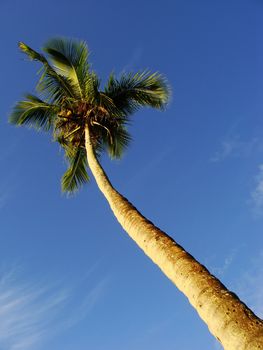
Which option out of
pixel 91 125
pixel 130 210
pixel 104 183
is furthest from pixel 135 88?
pixel 130 210

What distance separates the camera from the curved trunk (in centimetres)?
338

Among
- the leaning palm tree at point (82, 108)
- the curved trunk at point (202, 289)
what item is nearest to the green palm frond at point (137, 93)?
the leaning palm tree at point (82, 108)

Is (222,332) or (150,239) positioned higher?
(150,239)

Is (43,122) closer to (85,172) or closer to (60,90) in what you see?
(60,90)

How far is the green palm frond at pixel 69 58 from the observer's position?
1130cm

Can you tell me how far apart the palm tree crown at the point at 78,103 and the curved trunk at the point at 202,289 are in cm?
519

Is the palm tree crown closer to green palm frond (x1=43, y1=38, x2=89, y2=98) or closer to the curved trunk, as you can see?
green palm frond (x1=43, y1=38, x2=89, y2=98)

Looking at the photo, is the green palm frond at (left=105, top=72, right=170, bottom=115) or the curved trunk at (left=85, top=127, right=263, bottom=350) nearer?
the curved trunk at (left=85, top=127, right=263, bottom=350)

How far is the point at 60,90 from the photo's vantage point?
451 inches

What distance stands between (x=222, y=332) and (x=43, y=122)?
31.4ft

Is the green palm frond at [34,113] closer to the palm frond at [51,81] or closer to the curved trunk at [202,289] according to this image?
the palm frond at [51,81]

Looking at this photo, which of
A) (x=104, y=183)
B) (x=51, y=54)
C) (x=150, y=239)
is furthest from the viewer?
(x=51, y=54)

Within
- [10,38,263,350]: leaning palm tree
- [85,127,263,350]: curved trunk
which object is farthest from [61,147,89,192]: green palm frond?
[85,127,263,350]: curved trunk

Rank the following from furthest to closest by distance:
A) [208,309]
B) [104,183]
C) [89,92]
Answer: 1. [89,92]
2. [104,183]
3. [208,309]
